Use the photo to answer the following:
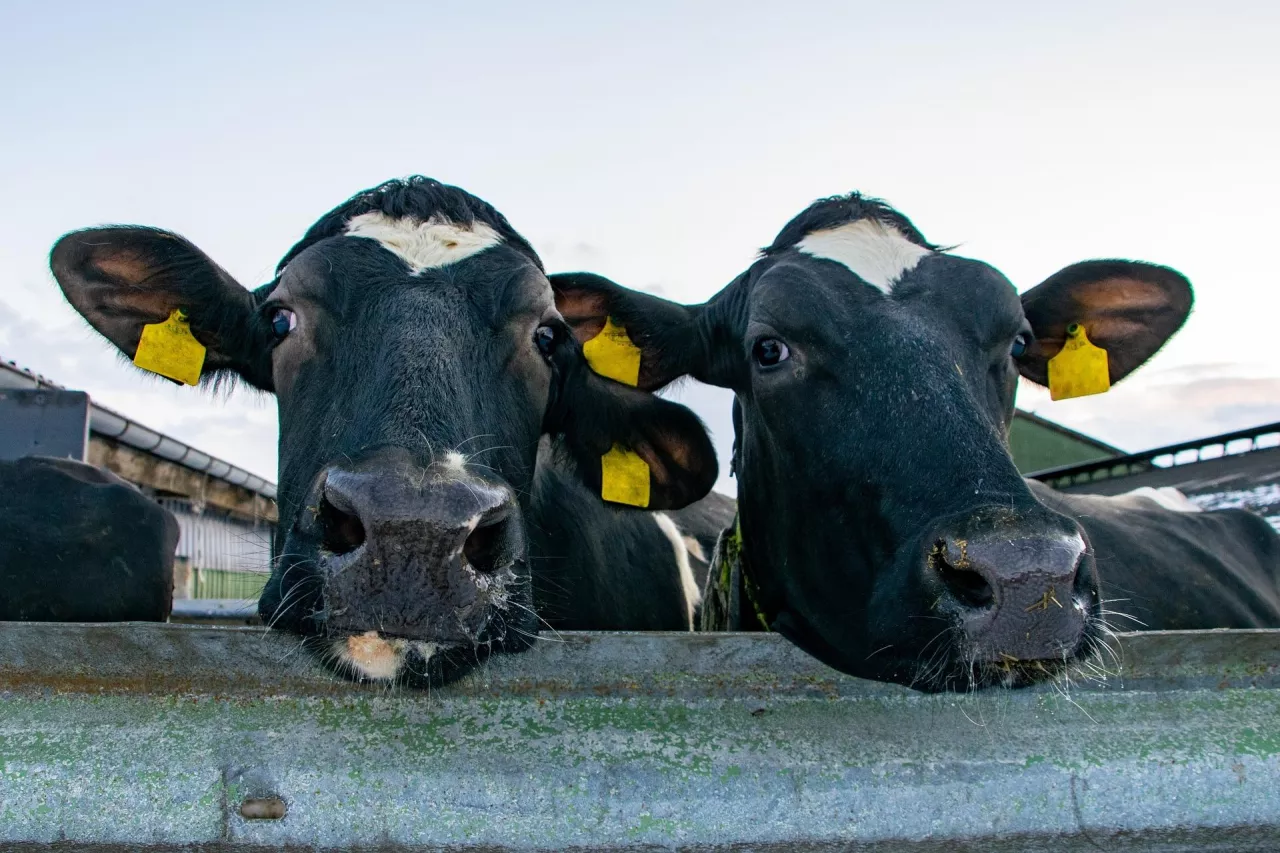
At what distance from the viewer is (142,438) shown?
29.8 ft

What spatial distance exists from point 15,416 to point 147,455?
408 centimetres

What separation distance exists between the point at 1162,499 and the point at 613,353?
4497 millimetres

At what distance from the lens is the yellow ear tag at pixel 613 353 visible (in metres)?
4.31

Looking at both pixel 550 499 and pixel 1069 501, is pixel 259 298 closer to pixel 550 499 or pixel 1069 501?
pixel 550 499

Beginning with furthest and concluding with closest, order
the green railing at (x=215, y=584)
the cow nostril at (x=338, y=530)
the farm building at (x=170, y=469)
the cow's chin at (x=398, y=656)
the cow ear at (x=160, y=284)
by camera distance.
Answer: the green railing at (x=215, y=584), the farm building at (x=170, y=469), the cow ear at (x=160, y=284), the cow nostril at (x=338, y=530), the cow's chin at (x=398, y=656)

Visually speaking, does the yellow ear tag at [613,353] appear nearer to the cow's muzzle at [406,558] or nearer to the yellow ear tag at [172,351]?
the yellow ear tag at [172,351]

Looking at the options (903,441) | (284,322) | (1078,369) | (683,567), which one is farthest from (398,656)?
(1078,369)

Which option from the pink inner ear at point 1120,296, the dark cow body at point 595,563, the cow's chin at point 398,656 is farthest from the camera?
the pink inner ear at point 1120,296

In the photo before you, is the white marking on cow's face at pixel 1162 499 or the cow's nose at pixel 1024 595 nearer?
the cow's nose at pixel 1024 595

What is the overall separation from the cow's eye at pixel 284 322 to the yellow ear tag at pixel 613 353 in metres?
1.23

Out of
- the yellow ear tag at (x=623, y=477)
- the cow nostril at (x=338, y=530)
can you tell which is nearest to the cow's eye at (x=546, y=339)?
the yellow ear tag at (x=623, y=477)

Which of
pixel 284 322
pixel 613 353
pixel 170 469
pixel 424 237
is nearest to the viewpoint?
pixel 284 322

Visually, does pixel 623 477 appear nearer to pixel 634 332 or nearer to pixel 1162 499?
pixel 634 332

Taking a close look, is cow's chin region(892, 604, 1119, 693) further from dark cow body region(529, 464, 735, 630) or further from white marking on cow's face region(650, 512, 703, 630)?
white marking on cow's face region(650, 512, 703, 630)
